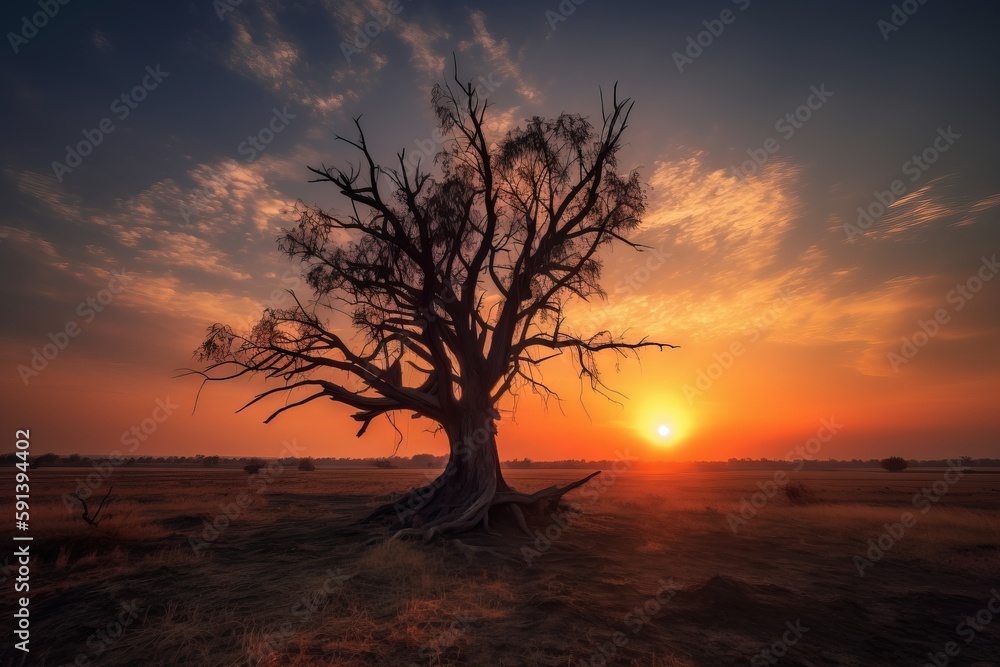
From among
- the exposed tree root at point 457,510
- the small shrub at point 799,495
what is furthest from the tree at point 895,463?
the exposed tree root at point 457,510

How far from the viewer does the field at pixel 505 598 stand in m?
5.18

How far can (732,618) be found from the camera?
6.44 meters

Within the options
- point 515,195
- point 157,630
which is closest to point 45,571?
point 157,630

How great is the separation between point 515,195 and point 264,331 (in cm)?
836

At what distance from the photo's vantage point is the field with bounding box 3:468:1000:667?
17.0 feet

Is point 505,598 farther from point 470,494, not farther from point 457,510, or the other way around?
point 470,494

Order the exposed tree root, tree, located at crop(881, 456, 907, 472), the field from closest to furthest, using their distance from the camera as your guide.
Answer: the field < the exposed tree root < tree, located at crop(881, 456, 907, 472)

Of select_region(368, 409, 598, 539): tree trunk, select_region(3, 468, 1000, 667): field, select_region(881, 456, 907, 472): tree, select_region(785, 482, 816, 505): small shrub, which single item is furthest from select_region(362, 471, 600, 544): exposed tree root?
select_region(881, 456, 907, 472): tree

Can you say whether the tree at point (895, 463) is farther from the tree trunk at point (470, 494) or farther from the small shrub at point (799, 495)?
the tree trunk at point (470, 494)

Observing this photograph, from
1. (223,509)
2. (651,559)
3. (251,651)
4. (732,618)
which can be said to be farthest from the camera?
(223,509)

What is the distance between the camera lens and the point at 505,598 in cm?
714

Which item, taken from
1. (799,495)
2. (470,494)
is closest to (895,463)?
(799,495)

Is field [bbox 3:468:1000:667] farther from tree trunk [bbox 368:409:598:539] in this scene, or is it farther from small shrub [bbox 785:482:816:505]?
small shrub [bbox 785:482:816:505]

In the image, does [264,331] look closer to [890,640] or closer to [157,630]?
[157,630]
